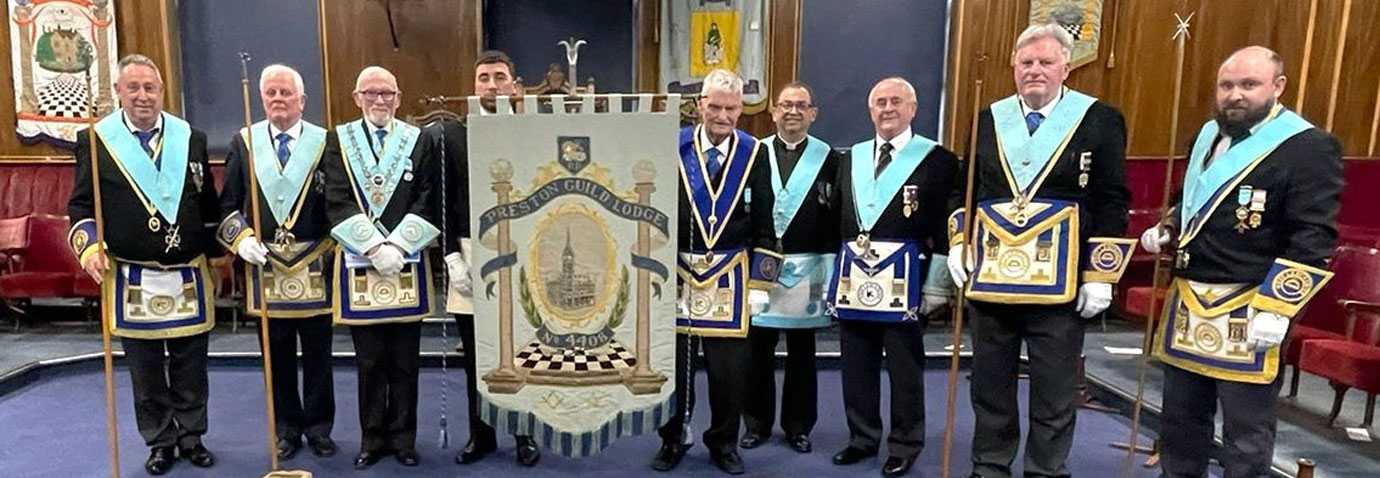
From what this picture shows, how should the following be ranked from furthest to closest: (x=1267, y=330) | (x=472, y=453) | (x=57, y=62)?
(x=57, y=62) → (x=472, y=453) → (x=1267, y=330)

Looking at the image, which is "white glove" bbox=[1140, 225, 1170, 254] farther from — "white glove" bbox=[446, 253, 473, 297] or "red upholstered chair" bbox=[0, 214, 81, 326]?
"red upholstered chair" bbox=[0, 214, 81, 326]

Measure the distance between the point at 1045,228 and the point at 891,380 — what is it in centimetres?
84

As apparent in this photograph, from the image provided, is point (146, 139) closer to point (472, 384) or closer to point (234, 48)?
point (472, 384)

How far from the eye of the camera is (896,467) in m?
3.15

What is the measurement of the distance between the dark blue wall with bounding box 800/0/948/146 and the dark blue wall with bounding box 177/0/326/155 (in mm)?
3446

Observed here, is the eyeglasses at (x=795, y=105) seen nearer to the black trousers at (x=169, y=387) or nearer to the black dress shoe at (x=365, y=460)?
the black dress shoe at (x=365, y=460)

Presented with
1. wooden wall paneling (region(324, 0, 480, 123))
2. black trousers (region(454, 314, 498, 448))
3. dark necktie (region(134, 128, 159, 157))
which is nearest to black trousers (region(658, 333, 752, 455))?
black trousers (region(454, 314, 498, 448))

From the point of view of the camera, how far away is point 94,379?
4316mm

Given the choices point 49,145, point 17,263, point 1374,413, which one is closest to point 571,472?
point 1374,413

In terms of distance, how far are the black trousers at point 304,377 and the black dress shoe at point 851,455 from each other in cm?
199

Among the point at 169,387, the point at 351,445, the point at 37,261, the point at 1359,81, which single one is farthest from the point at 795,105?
the point at 37,261

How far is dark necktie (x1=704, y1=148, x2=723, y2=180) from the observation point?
2.95 m

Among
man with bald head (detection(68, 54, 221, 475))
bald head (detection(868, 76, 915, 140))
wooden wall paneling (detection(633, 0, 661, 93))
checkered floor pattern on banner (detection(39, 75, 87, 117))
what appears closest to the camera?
man with bald head (detection(68, 54, 221, 475))

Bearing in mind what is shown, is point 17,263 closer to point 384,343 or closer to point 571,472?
point 384,343
